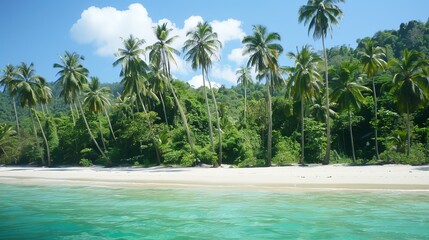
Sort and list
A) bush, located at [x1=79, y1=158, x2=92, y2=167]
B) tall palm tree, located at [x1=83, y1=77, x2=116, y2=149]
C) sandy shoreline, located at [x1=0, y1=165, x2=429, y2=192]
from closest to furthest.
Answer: sandy shoreline, located at [x1=0, y1=165, x2=429, y2=192]
bush, located at [x1=79, y1=158, x2=92, y2=167]
tall palm tree, located at [x1=83, y1=77, x2=116, y2=149]

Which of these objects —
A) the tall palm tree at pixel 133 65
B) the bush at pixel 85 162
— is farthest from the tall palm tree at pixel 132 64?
the bush at pixel 85 162

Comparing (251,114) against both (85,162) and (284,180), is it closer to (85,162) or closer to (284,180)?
(85,162)

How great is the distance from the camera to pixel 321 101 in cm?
4088

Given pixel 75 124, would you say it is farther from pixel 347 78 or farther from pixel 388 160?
pixel 388 160

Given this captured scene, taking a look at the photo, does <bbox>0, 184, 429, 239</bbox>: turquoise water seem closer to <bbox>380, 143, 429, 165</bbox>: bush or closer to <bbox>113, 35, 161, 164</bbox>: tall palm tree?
<bbox>380, 143, 429, 165</bbox>: bush

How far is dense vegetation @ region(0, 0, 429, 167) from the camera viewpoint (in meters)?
33.0

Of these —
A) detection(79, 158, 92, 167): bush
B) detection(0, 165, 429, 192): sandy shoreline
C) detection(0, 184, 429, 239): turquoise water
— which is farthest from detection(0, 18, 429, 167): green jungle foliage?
detection(0, 184, 429, 239): turquoise water

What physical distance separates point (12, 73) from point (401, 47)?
220 feet

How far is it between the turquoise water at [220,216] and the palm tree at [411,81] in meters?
16.9

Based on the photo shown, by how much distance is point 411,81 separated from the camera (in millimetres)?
29906

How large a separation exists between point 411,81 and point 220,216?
24.5 meters

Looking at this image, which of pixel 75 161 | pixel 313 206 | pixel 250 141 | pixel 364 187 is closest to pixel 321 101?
pixel 250 141

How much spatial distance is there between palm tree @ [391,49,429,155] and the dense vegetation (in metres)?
0.08

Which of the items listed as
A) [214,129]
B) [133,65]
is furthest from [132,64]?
[214,129]
